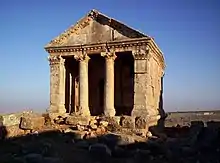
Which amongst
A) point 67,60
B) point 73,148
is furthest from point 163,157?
point 67,60

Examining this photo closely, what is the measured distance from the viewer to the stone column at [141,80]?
1894 cm

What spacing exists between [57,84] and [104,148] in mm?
9044

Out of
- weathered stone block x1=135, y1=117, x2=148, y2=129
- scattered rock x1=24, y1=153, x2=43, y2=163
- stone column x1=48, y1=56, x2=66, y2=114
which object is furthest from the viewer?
stone column x1=48, y1=56, x2=66, y2=114

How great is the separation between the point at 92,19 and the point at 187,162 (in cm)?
1201

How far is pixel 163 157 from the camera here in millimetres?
13789

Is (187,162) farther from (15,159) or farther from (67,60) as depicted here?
(67,60)

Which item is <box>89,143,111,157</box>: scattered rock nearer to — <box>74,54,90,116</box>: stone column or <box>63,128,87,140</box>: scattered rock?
<box>63,128,87,140</box>: scattered rock

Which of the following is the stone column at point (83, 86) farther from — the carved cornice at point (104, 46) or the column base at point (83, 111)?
the carved cornice at point (104, 46)

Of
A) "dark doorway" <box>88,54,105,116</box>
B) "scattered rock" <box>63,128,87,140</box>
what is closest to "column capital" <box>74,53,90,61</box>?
"dark doorway" <box>88,54,105,116</box>

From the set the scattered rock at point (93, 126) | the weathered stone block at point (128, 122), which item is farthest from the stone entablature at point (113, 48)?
the scattered rock at point (93, 126)

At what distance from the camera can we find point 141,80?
757 inches

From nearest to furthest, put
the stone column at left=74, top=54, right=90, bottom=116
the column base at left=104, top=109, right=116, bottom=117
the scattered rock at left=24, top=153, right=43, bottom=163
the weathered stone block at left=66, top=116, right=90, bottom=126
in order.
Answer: the scattered rock at left=24, top=153, right=43, bottom=163, the weathered stone block at left=66, top=116, right=90, bottom=126, the column base at left=104, top=109, right=116, bottom=117, the stone column at left=74, top=54, right=90, bottom=116

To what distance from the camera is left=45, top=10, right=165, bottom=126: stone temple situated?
63.2ft

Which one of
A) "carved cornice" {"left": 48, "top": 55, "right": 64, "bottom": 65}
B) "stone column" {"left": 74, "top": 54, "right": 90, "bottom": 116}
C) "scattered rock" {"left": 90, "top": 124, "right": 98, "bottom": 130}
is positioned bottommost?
"scattered rock" {"left": 90, "top": 124, "right": 98, "bottom": 130}
